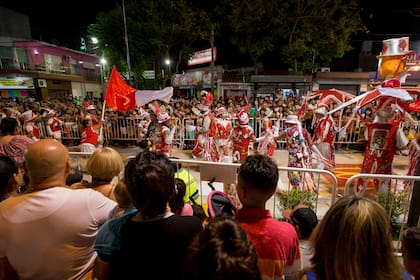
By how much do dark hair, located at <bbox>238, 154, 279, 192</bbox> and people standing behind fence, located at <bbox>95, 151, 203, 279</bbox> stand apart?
0.43 m

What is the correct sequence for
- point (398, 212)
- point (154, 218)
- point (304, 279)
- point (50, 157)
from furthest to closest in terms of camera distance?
point (398, 212)
point (50, 157)
point (304, 279)
point (154, 218)

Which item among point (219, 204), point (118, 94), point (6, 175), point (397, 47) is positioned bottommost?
point (219, 204)

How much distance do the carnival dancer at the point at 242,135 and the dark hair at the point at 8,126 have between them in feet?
14.0

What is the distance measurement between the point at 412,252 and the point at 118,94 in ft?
19.1

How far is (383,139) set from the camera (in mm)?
4492

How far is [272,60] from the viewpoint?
2253 cm

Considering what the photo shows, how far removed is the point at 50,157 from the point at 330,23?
17.9 metres

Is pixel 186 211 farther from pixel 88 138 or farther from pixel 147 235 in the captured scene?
pixel 88 138

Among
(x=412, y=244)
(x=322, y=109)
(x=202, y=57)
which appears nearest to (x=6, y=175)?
(x=412, y=244)

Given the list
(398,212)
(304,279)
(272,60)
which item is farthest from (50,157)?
(272,60)

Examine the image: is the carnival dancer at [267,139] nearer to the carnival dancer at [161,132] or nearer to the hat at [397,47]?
the carnival dancer at [161,132]

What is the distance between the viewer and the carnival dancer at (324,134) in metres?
5.72

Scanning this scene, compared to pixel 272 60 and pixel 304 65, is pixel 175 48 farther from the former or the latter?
pixel 304 65

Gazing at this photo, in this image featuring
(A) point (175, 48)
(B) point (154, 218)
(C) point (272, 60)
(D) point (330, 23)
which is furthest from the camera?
(C) point (272, 60)
